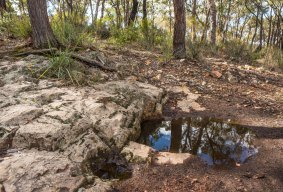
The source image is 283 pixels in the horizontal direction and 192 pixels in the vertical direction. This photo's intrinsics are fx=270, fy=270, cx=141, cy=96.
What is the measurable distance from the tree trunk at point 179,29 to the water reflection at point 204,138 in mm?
2231

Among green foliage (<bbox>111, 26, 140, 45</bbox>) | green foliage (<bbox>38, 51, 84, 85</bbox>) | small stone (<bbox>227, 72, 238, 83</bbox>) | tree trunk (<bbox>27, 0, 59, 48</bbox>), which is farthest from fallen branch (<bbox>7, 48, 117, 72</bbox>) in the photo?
green foliage (<bbox>111, 26, 140, 45</bbox>)

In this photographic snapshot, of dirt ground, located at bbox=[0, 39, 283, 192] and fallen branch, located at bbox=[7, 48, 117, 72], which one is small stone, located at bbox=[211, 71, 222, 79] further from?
fallen branch, located at bbox=[7, 48, 117, 72]

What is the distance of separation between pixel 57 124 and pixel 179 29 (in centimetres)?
360

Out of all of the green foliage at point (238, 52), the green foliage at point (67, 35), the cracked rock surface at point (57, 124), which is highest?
the green foliage at point (67, 35)

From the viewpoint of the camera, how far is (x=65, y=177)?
199cm

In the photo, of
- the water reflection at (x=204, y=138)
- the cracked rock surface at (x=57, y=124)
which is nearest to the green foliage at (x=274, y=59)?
the water reflection at (x=204, y=138)

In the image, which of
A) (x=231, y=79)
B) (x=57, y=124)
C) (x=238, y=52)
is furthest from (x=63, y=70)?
(x=238, y=52)

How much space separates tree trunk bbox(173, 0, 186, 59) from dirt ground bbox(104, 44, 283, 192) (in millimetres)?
233

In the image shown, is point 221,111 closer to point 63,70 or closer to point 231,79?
point 231,79

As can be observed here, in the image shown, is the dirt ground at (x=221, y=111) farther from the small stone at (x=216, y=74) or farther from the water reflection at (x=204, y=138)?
the water reflection at (x=204, y=138)

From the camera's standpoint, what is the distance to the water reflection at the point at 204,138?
2.77 meters

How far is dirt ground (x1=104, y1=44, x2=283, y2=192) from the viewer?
7.45 ft

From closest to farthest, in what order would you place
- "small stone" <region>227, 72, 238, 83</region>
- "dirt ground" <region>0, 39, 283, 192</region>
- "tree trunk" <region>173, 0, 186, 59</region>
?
"dirt ground" <region>0, 39, 283, 192</region> → "small stone" <region>227, 72, 238, 83</region> → "tree trunk" <region>173, 0, 186, 59</region>

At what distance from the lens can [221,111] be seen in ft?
12.6
